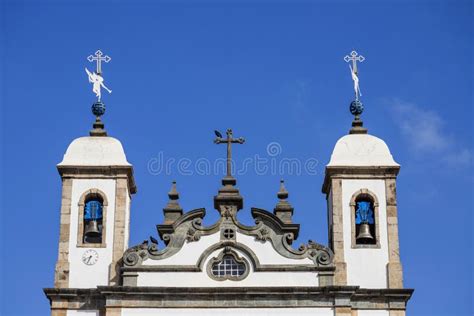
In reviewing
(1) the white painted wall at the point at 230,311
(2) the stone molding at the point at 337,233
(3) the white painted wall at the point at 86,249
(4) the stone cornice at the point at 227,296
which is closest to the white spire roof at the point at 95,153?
(3) the white painted wall at the point at 86,249

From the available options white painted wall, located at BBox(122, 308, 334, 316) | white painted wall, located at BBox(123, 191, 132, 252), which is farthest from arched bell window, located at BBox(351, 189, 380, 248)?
white painted wall, located at BBox(123, 191, 132, 252)

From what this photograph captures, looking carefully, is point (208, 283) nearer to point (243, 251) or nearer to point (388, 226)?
point (243, 251)

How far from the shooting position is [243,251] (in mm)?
41656

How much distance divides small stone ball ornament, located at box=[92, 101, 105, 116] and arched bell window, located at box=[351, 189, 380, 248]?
7.81 meters

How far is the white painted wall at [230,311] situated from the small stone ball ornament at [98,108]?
6676 millimetres

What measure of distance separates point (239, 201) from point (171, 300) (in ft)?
11.5

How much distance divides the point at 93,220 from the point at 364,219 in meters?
7.64

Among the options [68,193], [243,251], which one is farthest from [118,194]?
[243,251]

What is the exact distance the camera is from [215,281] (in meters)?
41.2

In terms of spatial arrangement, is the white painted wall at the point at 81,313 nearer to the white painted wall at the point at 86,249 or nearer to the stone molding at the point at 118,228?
the white painted wall at the point at 86,249

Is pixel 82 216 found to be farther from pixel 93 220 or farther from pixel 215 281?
pixel 215 281

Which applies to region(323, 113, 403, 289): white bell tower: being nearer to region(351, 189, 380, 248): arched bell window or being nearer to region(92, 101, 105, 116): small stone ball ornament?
region(351, 189, 380, 248): arched bell window

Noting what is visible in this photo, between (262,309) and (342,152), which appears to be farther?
(342,152)

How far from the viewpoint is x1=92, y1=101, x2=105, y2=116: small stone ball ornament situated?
146 feet
